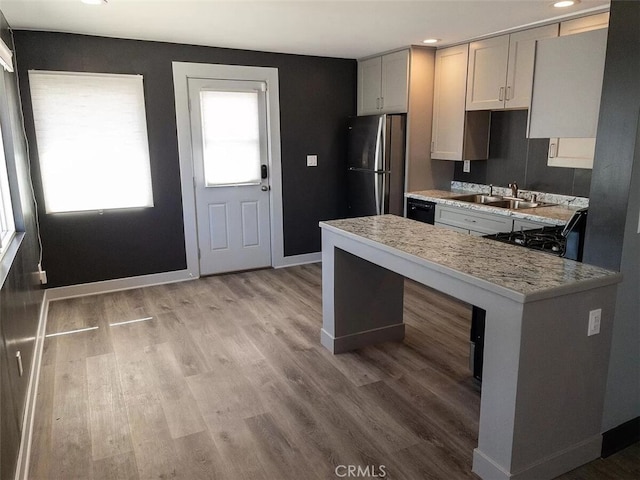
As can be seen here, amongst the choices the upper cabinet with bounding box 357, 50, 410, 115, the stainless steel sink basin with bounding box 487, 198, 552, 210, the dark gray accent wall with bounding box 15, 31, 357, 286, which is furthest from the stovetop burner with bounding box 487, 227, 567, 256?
the dark gray accent wall with bounding box 15, 31, 357, 286

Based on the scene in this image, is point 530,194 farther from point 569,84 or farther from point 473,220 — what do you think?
point 569,84

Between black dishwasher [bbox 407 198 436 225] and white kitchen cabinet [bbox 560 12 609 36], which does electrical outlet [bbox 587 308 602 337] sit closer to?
white kitchen cabinet [bbox 560 12 609 36]

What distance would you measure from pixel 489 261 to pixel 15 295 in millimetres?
2543

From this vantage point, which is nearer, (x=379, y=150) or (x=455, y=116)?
(x=455, y=116)

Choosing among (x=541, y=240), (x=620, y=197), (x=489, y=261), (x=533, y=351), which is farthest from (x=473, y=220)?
(x=533, y=351)

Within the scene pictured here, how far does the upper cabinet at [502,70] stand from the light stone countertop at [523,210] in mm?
875

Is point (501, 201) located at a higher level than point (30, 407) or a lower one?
higher

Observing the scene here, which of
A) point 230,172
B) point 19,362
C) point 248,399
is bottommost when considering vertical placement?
point 248,399

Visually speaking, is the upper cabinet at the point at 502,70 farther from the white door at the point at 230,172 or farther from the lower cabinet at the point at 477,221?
the white door at the point at 230,172

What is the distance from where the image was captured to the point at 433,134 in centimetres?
489

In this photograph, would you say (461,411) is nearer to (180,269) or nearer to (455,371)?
(455,371)

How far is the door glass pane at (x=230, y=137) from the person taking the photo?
15.7ft

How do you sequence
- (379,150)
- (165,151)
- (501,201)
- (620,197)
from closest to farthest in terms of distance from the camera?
(620,197) → (501,201) → (165,151) → (379,150)

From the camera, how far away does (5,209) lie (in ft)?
10.2
